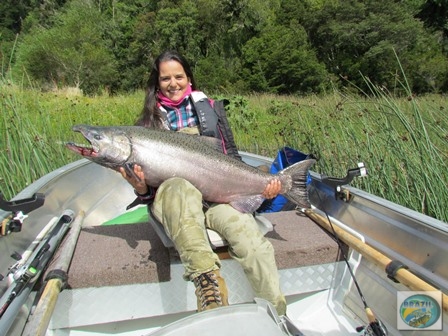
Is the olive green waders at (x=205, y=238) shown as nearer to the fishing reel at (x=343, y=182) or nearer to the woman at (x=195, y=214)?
the woman at (x=195, y=214)

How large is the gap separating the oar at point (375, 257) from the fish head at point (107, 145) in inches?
54.2

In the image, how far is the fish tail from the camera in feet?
7.98

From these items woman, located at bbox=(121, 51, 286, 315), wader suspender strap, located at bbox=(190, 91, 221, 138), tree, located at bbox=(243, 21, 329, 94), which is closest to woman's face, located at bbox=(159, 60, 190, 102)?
woman, located at bbox=(121, 51, 286, 315)

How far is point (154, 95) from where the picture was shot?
2.78m

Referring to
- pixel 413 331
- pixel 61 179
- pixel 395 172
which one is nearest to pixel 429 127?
pixel 395 172

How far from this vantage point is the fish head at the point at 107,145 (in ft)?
7.13

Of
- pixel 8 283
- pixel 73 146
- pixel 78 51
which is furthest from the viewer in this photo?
pixel 78 51

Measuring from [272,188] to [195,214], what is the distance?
64cm

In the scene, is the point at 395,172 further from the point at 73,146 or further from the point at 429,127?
the point at 73,146

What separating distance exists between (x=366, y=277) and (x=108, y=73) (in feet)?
107

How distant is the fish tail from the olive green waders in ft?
1.25

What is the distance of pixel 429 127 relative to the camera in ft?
10.7

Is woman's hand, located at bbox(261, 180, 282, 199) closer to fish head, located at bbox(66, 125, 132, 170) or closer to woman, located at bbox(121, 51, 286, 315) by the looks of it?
woman, located at bbox(121, 51, 286, 315)

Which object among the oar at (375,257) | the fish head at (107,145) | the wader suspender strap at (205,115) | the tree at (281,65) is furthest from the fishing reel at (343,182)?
the tree at (281,65)
